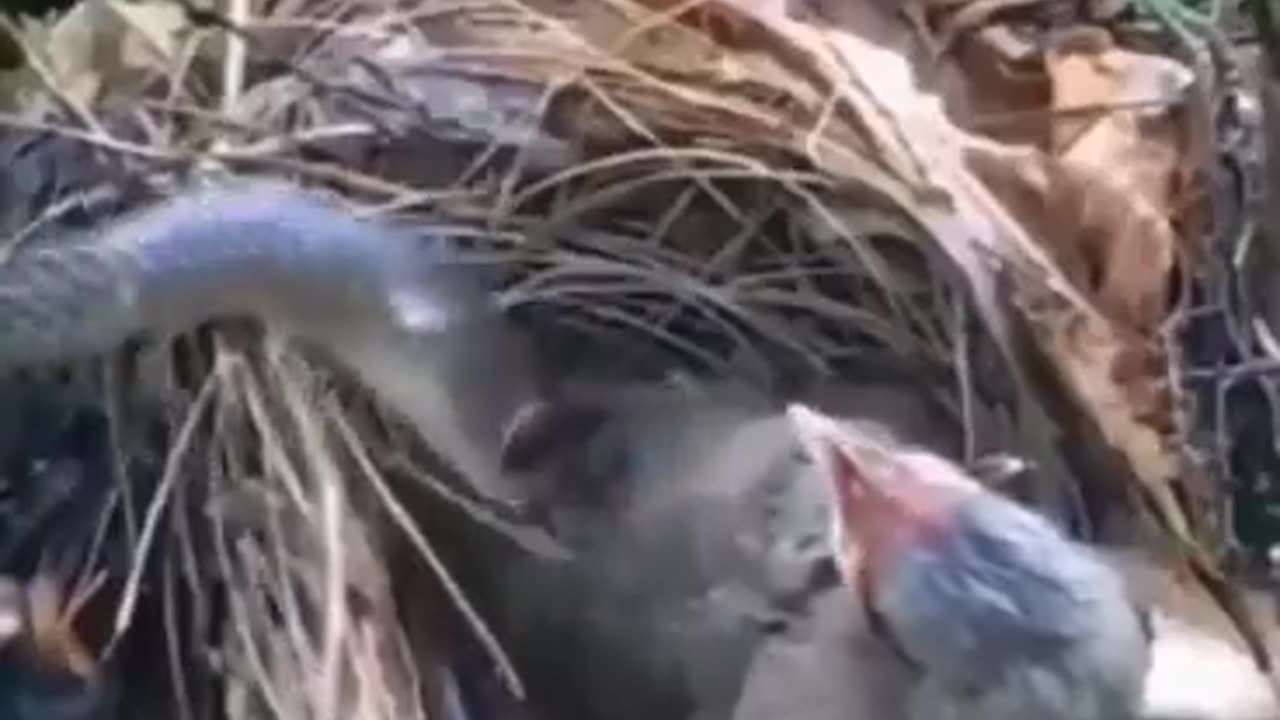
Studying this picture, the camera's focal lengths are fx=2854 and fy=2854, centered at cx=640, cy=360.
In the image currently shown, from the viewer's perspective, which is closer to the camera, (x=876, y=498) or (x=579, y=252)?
(x=876, y=498)

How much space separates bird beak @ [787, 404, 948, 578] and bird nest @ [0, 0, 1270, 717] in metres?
0.11

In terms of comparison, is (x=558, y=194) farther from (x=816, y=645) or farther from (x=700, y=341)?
(x=816, y=645)

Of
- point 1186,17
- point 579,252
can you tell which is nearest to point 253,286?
point 579,252

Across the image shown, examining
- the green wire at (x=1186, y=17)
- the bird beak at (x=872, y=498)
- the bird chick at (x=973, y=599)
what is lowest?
the bird chick at (x=973, y=599)

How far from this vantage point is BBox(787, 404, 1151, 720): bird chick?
711 millimetres

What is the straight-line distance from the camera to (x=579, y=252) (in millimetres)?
879

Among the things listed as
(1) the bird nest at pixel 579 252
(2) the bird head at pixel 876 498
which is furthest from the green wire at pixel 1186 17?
(2) the bird head at pixel 876 498

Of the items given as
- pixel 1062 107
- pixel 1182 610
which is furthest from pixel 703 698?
pixel 1062 107

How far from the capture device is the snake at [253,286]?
29.0 inches

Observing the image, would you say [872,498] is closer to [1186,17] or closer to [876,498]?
[876,498]

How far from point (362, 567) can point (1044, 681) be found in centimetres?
20

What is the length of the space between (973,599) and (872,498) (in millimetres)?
36

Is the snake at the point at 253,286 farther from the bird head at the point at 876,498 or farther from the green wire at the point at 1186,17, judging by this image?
the green wire at the point at 1186,17

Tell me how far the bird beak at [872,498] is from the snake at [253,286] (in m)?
0.12
